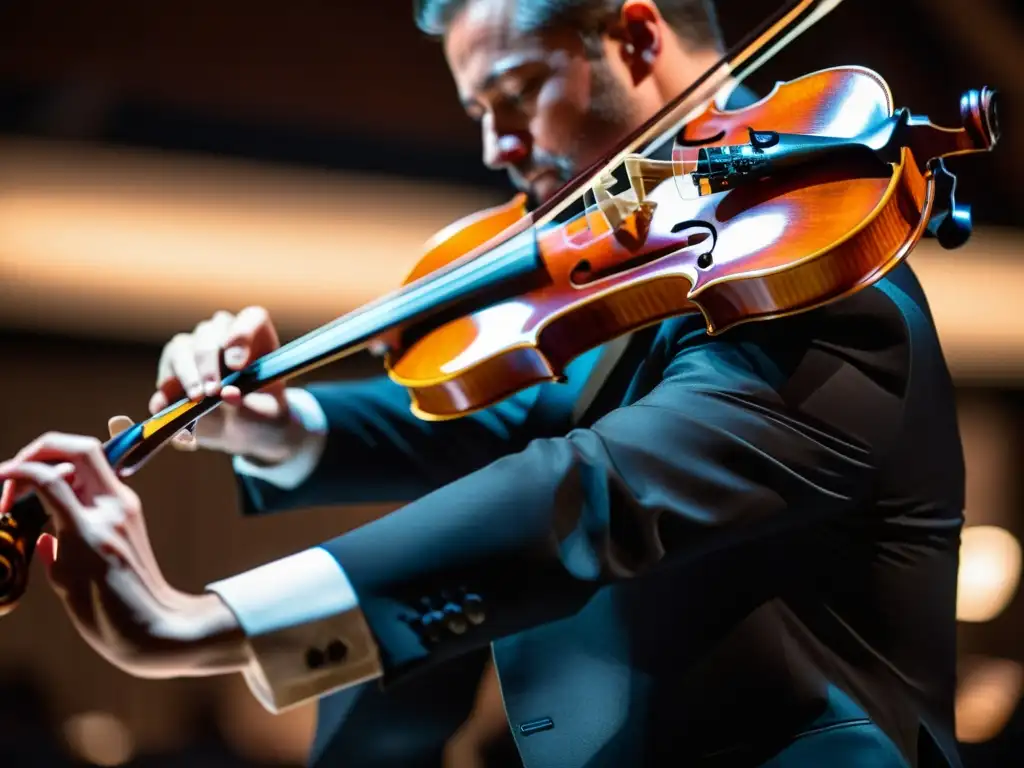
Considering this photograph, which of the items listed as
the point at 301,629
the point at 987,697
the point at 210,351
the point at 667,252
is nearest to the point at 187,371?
the point at 210,351

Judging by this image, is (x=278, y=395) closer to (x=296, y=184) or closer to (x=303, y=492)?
(x=303, y=492)

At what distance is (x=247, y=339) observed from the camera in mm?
1094

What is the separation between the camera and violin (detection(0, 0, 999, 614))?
82 cm

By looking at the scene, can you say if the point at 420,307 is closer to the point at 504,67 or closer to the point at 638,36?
the point at 504,67

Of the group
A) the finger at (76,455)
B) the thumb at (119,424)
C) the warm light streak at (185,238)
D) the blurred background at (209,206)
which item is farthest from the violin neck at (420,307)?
the warm light streak at (185,238)

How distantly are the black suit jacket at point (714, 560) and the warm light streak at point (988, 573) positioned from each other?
1.42 m

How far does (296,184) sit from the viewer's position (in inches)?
76.1

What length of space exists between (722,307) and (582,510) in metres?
0.19

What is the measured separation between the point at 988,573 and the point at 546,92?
169cm

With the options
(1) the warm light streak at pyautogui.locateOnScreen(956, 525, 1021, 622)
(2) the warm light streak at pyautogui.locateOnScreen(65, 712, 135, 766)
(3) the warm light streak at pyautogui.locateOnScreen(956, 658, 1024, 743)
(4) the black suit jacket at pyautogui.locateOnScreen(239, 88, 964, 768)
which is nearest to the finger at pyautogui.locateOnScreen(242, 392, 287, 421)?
(4) the black suit jacket at pyautogui.locateOnScreen(239, 88, 964, 768)

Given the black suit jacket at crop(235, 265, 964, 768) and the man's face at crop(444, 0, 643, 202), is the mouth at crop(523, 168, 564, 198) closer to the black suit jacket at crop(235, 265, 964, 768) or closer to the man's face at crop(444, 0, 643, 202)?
the man's face at crop(444, 0, 643, 202)

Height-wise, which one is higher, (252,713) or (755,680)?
(755,680)

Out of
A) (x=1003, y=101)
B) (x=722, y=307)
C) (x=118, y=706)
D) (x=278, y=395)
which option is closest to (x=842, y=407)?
(x=722, y=307)

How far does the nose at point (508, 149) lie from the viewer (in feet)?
3.82
